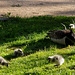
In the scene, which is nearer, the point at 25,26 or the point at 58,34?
the point at 58,34

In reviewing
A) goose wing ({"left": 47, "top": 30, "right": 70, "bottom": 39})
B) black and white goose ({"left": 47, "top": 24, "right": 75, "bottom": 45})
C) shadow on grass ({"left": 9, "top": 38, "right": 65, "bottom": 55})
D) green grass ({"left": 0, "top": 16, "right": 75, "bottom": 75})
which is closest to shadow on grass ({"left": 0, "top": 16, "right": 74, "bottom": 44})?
green grass ({"left": 0, "top": 16, "right": 75, "bottom": 75})

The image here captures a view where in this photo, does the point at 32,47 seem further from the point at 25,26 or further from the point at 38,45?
the point at 25,26

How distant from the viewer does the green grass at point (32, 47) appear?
5477 millimetres

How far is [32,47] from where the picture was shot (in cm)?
735

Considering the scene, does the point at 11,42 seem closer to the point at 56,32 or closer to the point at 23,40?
the point at 23,40

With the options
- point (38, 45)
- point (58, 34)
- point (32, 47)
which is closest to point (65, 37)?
point (58, 34)

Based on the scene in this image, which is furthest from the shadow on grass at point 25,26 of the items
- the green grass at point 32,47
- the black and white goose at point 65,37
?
the black and white goose at point 65,37

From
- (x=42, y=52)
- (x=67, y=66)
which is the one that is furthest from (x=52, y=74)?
(x=42, y=52)

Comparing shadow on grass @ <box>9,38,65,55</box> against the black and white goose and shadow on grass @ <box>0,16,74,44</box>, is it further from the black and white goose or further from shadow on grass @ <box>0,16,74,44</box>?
shadow on grass @ <box>0,16,74,44</box>

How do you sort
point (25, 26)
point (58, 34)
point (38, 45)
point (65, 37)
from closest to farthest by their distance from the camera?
1. point (65, 37)
2. point (58, 34)
3. point (38, 45)
4. point (25, 26)

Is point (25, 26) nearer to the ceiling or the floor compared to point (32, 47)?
nearer to the ceiling

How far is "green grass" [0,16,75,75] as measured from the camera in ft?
18.0

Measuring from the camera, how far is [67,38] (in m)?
7.18

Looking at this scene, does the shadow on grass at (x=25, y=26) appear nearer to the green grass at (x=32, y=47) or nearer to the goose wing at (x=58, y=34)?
the green grass at (x=32, y=47)
